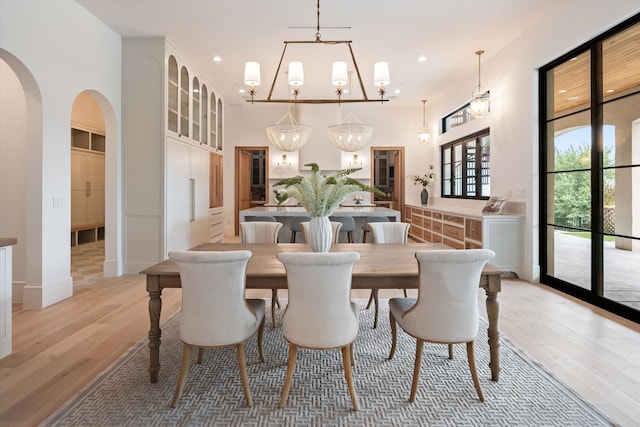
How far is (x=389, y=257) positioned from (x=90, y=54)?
13.8 ft

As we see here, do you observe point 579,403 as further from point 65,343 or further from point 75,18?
point 75,18

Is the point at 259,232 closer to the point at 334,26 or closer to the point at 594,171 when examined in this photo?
the point at 334,26

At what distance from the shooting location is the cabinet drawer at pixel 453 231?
5414 millimetres

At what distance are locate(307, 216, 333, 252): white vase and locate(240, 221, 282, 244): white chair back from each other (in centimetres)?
103

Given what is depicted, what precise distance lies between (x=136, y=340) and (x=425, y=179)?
7.44m

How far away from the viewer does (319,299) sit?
6.03 feet

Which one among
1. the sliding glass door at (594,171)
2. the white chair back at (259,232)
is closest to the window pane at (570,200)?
the sliding glass door at (594,171)

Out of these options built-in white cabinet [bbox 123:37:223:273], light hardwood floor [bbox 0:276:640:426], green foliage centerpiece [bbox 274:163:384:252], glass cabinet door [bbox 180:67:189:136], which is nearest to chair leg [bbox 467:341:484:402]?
light hardwood floor [bbox 0:276:640:426]

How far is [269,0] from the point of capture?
12.7ft

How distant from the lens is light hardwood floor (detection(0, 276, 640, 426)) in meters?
1.99

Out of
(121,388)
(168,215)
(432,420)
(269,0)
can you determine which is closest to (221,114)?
(168,215)

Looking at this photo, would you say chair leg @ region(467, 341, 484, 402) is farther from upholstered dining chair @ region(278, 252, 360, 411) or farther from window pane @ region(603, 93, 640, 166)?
window pane @ region(603, 93, 640, 166)

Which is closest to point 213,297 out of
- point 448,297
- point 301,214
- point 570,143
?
point 448,297

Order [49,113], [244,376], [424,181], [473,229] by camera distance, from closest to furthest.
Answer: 1. [244,376]
2. [49,113]
3. [473,229]
4. [424,181]
